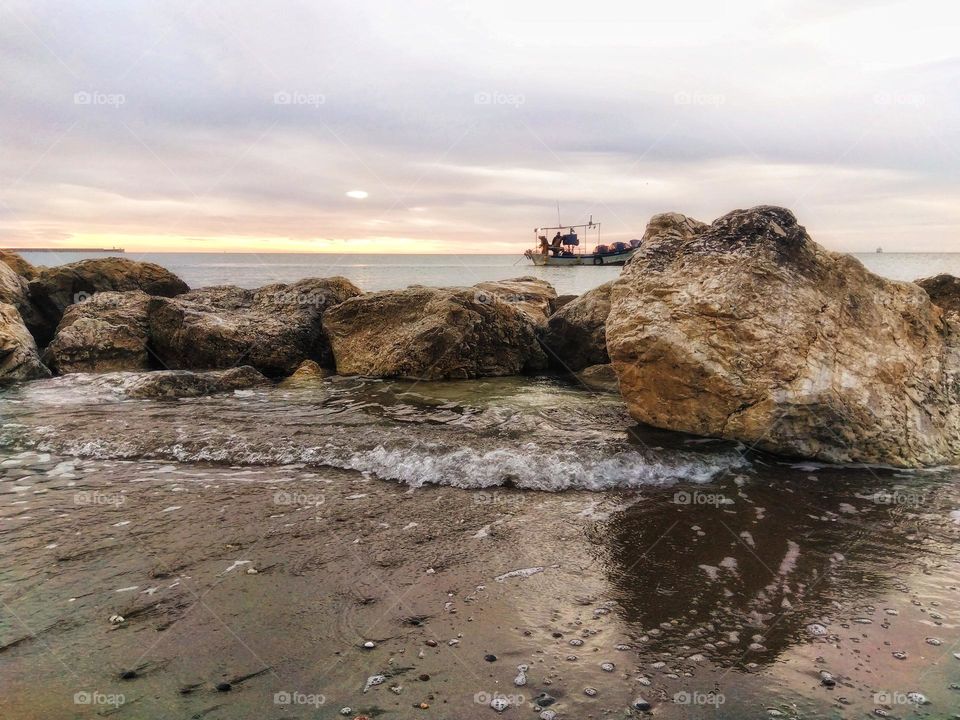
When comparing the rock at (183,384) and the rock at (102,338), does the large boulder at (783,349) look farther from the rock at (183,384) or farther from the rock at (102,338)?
the rock at (102,338)

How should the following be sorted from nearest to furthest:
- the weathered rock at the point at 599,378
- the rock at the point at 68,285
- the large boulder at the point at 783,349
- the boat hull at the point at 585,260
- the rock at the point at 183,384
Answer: the large boulder at the point at 783,349, the rock at the point at 183,384, the weathered rock at the point at 599,378, the rock at the point at 68,285, the boat hull at the point at 585,260

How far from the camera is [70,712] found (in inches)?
116

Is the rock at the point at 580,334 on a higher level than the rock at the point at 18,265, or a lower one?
lower

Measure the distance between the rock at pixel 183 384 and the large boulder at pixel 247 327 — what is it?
1.47 m

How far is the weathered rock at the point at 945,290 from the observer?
9.25 meters

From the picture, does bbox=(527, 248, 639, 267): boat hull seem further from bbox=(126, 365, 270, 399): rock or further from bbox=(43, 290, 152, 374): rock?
bbox=(126, 365, 270, 399): rock

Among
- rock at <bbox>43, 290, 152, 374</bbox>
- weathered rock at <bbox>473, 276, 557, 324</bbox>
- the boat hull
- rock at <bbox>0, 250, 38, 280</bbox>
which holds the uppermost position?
the boat hull

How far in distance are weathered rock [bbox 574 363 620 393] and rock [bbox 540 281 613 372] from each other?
1.61ft

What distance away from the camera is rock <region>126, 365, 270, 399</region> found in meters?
10.2

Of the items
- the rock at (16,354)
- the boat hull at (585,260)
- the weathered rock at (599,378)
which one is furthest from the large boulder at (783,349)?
the boat hull at (585,260)

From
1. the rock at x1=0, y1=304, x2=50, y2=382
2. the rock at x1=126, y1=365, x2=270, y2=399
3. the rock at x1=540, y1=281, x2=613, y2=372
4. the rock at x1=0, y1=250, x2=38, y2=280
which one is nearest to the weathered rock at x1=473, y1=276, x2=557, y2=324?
the rock at x1=540, y1=281, x2=613, y2=372

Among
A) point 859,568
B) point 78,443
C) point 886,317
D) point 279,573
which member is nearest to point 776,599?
point 859,568

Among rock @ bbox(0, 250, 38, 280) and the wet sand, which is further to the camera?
rock @ bbox(0, 250, 38, 280)

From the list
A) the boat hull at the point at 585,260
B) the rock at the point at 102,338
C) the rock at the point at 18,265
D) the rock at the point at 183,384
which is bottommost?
the rock at the point at 183,384
